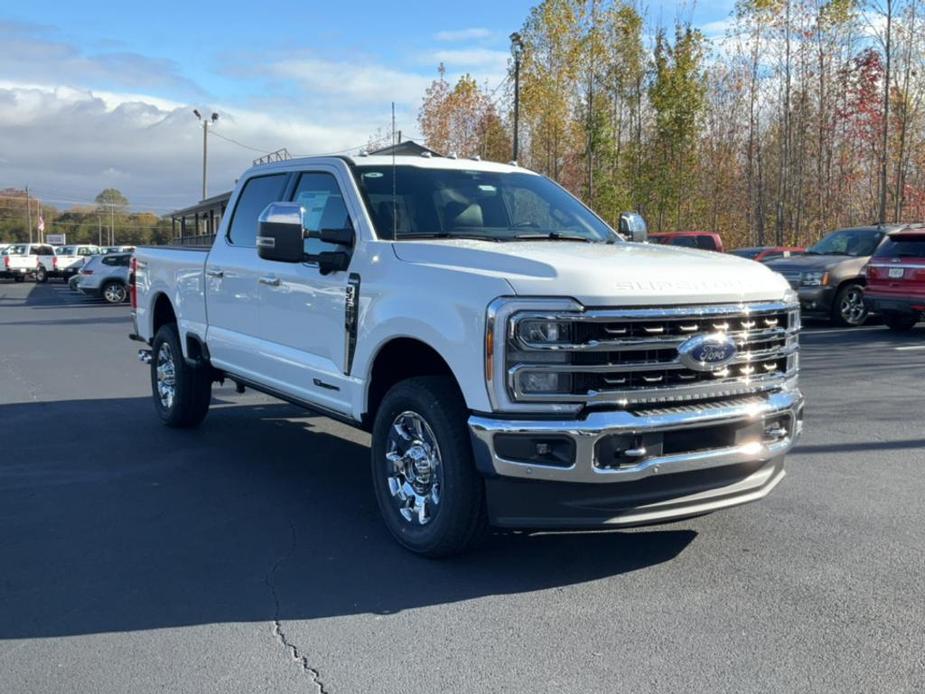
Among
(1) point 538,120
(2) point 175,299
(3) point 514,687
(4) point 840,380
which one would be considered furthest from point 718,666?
(1) point 538,120

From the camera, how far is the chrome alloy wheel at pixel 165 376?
7946 mm

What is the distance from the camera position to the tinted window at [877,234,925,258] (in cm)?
1439

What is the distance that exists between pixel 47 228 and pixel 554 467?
128 m

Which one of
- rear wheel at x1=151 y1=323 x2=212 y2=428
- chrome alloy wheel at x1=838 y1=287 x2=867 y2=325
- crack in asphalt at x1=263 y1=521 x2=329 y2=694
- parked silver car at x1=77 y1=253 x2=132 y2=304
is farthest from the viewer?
parked silver car at x1=77 y1=253 x2=132 y2=304

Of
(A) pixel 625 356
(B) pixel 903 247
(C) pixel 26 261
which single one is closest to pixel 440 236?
(A) pixel 625 356

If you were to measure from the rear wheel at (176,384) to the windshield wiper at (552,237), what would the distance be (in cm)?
338

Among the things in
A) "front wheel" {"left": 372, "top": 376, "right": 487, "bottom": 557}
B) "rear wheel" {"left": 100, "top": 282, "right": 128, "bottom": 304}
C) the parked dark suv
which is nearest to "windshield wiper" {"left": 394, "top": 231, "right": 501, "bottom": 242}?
"front wheel" {"left": 372, "top": 376, "right": 487, "bottom": 557}

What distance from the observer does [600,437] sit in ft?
13.0

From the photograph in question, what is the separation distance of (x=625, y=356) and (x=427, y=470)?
1.22m

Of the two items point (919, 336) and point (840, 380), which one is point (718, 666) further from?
point (919, 336)

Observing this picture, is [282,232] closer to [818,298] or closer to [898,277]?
[898,277]

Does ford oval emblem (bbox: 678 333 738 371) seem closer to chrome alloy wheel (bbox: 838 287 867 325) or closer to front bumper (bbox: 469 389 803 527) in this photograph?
front bumper (bbox: 469 389 803 527)

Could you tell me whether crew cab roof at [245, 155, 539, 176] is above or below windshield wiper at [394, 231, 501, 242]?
above

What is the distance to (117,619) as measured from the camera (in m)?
3.98
